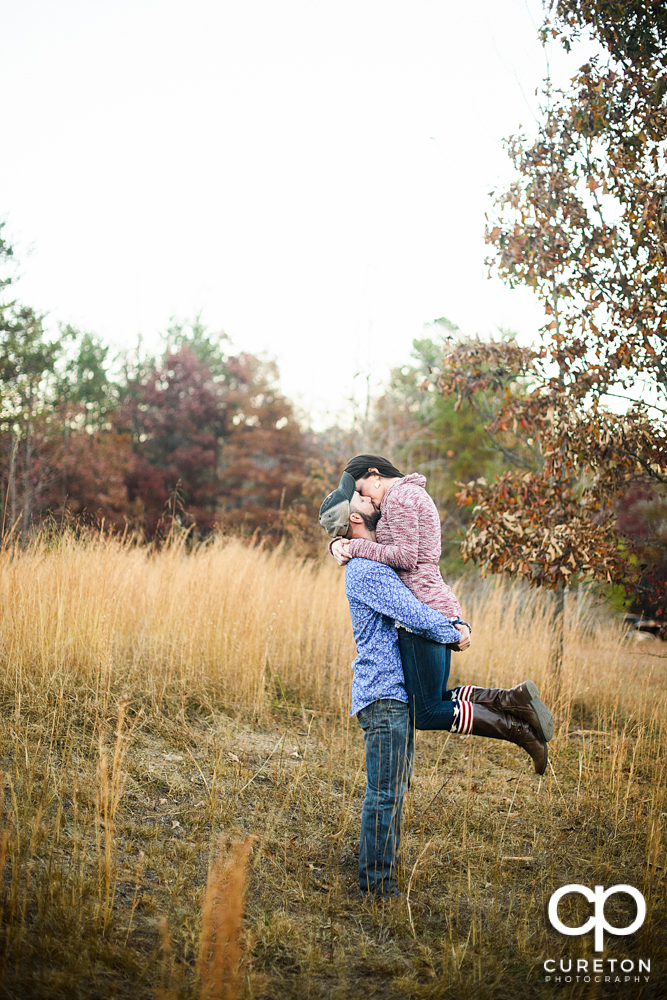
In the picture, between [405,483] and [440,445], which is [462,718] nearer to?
[405,483]

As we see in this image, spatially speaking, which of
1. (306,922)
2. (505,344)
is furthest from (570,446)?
(306,922)

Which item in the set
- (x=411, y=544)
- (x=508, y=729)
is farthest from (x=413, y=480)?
(x=508, y=729)

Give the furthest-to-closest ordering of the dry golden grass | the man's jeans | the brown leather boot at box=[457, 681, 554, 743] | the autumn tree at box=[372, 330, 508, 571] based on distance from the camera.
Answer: the autumn tree at box=[372, 330, 508, 571]
the brown leather boot at box=[457, 681, 554, 743]
the man's jeans
the dry golden grass

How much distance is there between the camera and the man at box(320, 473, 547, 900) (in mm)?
2623

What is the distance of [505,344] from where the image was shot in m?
5.84

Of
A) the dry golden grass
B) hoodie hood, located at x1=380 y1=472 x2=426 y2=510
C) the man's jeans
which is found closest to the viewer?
the dry golden grass

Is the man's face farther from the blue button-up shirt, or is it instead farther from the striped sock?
the striped sock

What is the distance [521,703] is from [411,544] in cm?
76

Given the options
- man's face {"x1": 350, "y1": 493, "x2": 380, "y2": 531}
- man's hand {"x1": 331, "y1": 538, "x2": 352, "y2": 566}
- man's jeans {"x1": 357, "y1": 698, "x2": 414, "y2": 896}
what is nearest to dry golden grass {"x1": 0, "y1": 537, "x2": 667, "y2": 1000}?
man's jeans {"x1": 357, "y1": 698, "x2": 414, "y2": 896}

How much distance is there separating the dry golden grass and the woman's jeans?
575 mm

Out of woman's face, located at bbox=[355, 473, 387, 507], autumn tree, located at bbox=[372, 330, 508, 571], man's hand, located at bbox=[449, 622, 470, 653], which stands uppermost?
autumn tree, located at bbox=[372, 330, 508, 571]

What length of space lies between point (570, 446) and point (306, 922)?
342cm

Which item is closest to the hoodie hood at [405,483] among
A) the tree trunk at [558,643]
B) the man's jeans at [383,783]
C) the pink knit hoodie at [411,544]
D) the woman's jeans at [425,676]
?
the pink knit hoodie at [411,544]

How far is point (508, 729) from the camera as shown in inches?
108
